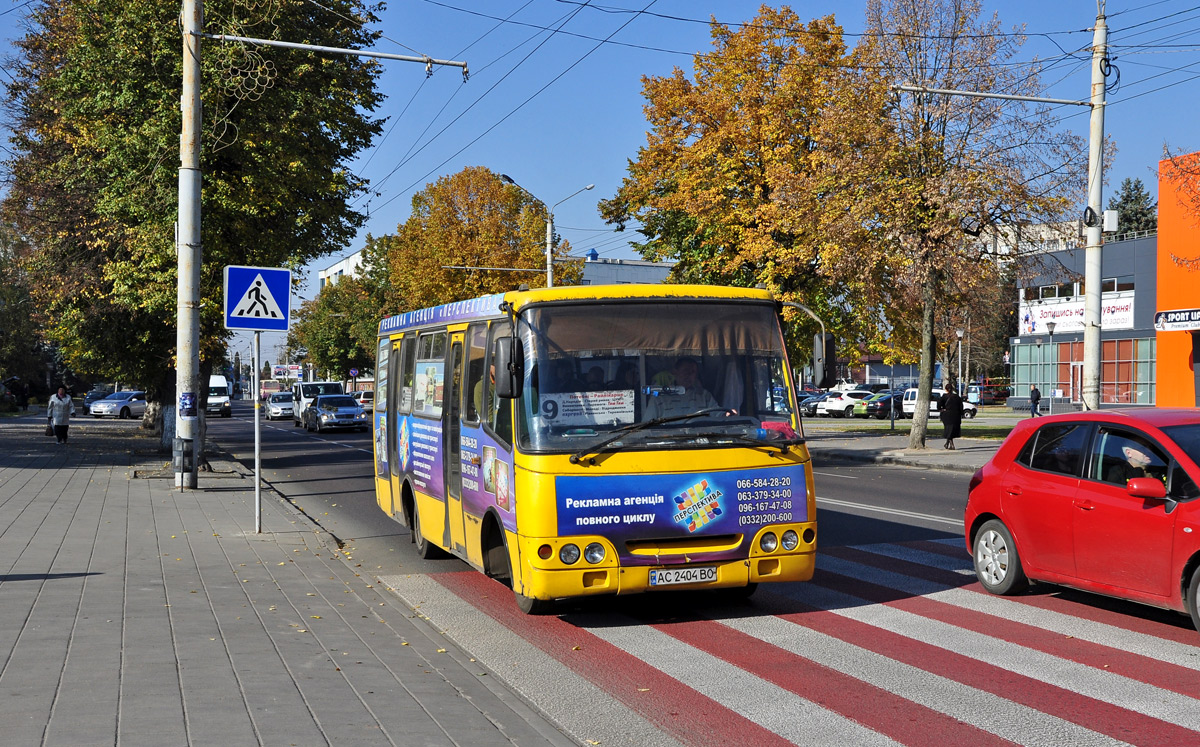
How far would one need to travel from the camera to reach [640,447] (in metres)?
7.75

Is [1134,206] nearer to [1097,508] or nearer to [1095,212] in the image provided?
[1095,212]

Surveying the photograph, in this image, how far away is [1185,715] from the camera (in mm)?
5609

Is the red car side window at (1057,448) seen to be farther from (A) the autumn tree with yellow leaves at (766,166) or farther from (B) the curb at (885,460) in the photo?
Result: (A) the autumn tree with yellow leaves at (766,166)

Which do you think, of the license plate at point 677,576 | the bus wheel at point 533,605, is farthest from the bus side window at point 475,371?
the license plate at point 677,576

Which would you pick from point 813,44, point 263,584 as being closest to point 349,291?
point 813,44

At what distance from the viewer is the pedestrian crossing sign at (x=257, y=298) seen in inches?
508

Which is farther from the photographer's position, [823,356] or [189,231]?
[189,231]

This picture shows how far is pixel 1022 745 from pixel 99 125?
804 inches

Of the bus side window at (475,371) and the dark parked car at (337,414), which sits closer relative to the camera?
the bus side window at (475,371)

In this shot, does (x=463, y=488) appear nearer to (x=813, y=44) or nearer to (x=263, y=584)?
(x=263, y=584)

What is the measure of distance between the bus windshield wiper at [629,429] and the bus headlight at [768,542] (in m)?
0.96

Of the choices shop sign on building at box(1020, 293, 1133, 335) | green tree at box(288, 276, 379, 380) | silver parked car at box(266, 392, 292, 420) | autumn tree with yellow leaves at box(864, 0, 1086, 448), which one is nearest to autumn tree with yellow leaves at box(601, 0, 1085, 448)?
autumn tree with yellow leaves at box(864, 0, 1086, 448)

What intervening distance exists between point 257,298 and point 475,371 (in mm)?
4957

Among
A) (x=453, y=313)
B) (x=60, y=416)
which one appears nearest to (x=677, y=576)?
(x=453, y=313)
